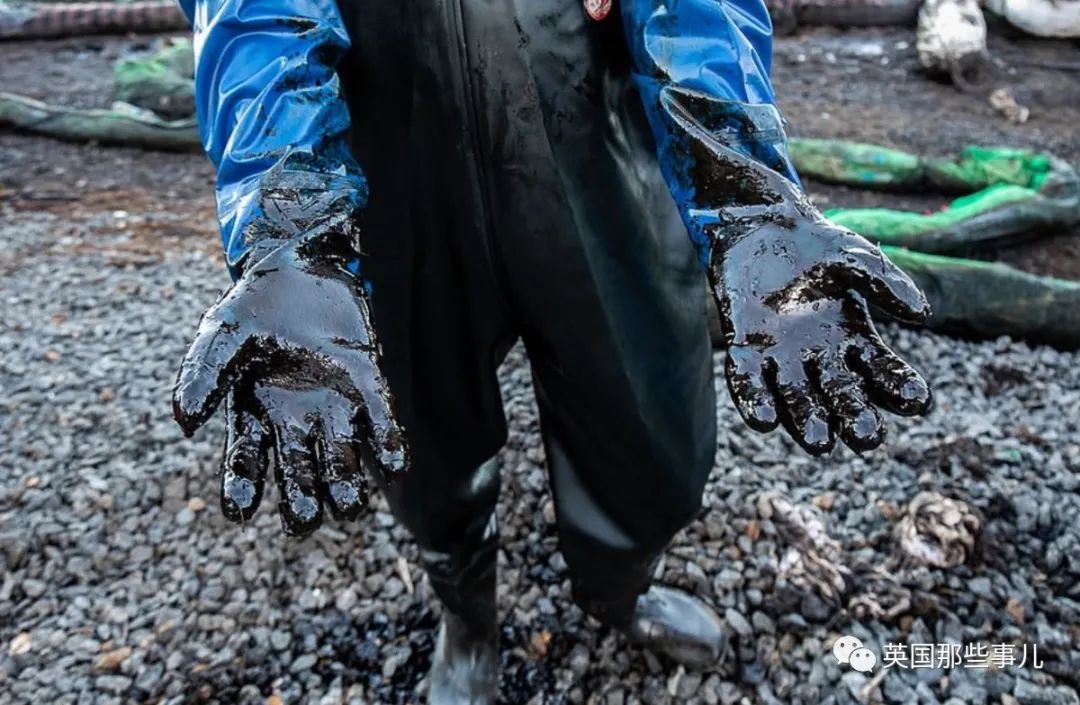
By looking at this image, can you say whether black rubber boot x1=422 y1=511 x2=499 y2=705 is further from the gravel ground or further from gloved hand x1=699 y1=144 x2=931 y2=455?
gloved hand x1=699 y1=144 x2=931 y2=455

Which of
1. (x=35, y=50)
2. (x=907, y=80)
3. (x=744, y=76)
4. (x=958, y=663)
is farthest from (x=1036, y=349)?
(x=35, y=50)

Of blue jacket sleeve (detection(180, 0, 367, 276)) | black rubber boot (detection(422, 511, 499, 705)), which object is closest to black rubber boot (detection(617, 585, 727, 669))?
black rubber boot (detection(422, 511, 499, 705))

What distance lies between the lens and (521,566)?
2422 millimetres

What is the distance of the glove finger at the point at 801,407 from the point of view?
1019 millimetres

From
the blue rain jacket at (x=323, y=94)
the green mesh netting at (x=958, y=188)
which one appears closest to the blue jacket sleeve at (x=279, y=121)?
the blue rain jacket at (x=323, y=94)

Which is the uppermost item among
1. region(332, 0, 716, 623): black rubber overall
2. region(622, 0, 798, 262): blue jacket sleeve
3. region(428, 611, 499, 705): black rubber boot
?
region(622, 0, 798, 262): blue jacket sleeve

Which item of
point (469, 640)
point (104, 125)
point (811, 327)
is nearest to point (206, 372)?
point (811, 327)

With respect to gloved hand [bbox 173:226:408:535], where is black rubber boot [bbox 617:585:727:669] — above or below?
below

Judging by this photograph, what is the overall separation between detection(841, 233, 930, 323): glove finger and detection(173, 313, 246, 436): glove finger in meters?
0.66

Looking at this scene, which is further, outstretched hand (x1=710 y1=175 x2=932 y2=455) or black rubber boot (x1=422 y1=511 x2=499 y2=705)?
→ black rubber boot (x1=422 y1=511 x2=499 y2=705)

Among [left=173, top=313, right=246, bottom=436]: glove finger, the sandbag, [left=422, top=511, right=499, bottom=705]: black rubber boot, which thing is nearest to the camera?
[left=173, top=313, right=246, bottom=436]: glove finger

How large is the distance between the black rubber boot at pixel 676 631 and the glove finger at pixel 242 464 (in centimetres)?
123

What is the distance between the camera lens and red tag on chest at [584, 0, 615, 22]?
4.07ft

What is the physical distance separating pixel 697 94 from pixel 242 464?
69cm
